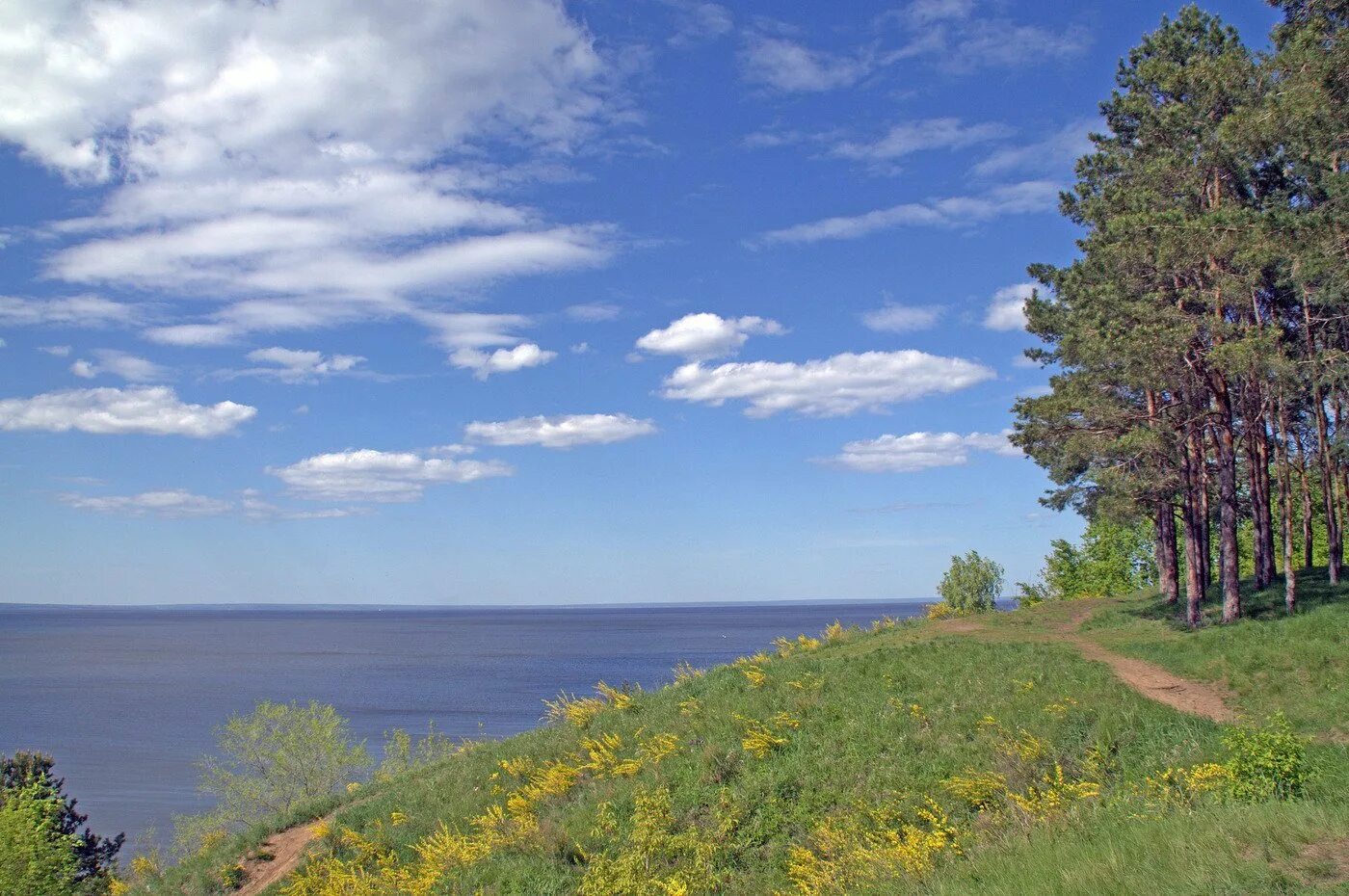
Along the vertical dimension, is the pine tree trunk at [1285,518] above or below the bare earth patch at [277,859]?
above

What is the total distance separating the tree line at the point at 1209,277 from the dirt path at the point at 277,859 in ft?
81.4

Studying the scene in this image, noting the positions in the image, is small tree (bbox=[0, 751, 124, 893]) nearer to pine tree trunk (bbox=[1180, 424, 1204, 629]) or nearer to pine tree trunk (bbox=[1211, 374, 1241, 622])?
pine tree trunk (bbox=[1180, 424, 1204, 629])

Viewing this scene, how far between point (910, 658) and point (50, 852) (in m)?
30.8

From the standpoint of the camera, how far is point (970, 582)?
71812 mm

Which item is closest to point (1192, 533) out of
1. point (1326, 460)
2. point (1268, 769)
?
point (1326, 460)

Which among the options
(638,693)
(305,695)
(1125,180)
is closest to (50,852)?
(638,693)

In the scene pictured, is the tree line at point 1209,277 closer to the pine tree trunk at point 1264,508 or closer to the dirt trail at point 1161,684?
the pine tree trunk at point 1264,508

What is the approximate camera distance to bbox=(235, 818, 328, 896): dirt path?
22781 millimetres

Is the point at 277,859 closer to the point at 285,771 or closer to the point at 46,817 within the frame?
the point at 46,817

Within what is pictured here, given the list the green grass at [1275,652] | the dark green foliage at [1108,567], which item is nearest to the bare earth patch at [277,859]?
the green grass at [1275,652]

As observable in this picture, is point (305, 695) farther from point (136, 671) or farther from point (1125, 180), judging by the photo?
point (1125, 180)

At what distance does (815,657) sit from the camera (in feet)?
90.0

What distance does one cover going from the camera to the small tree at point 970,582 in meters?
70.8

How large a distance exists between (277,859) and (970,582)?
58769 mm
